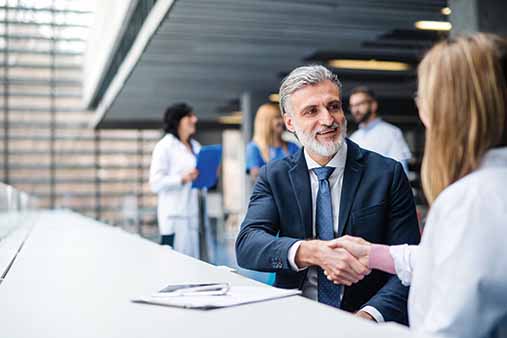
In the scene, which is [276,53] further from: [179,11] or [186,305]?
[186,305]

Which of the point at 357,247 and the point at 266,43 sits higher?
the point at 266,43

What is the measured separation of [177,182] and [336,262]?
3423 millimetres

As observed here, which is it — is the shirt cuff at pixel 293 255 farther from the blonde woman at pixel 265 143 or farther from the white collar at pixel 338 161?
the blonde woman at pixel 265 143

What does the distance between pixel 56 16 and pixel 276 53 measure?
16.9 m

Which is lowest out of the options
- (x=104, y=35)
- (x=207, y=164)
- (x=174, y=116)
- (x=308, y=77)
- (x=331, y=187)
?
(x=207, y=164)

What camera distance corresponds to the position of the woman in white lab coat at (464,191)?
48.2 inches

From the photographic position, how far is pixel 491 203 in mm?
1261

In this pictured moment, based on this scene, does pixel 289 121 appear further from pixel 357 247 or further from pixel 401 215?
pixel 357 247

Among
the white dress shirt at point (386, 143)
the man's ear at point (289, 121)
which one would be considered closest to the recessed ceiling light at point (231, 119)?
the white dress shirt at point (386, 143)

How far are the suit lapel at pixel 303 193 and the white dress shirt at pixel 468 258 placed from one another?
1.06m

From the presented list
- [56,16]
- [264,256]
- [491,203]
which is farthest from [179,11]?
[56,16]

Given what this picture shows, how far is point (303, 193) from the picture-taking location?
238 cm

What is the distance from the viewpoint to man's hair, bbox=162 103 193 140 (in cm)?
548

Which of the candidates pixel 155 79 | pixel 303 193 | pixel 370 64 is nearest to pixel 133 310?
pixel 303 193
